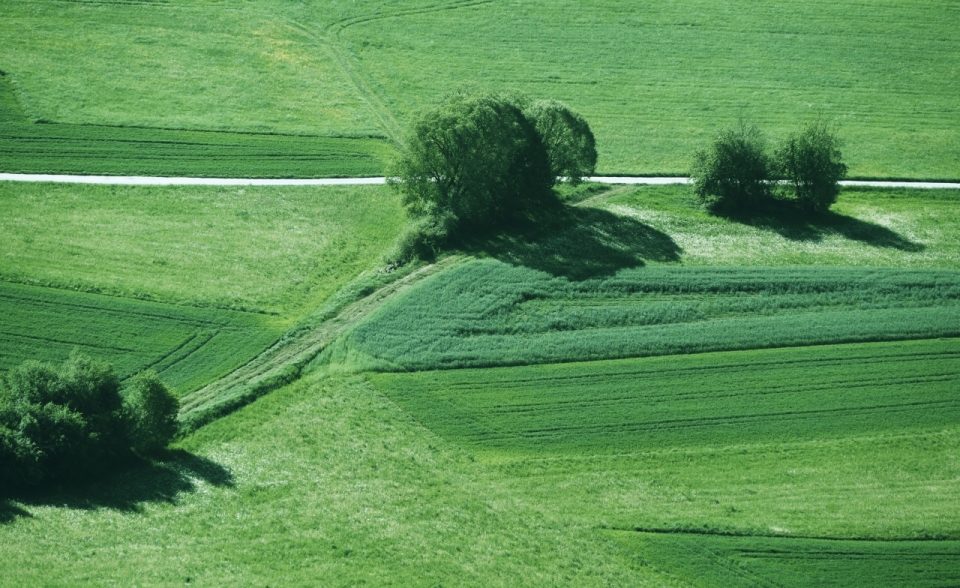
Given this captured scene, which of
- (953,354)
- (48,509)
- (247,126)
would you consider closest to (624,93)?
(247,126)

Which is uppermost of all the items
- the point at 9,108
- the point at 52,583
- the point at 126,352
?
the point at 9,108

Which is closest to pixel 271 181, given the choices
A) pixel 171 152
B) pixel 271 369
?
pixel 171 152

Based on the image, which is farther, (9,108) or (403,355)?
(9,108)

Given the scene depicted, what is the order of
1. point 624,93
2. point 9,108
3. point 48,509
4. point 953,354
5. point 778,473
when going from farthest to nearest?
point 624,93
point 9,108
point 953,354
point 778,473
point 48,509

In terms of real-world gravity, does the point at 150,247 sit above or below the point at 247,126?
below

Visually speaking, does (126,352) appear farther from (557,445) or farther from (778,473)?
(778,473)

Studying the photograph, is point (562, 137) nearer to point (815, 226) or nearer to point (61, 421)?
point (815, 226)
